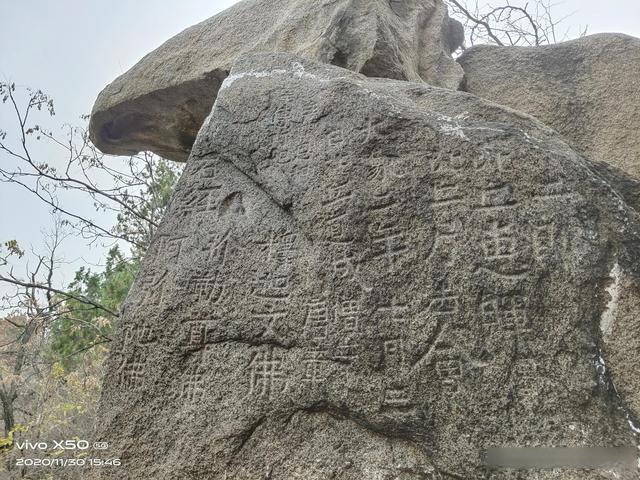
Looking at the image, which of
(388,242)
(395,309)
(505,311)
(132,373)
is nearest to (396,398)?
(395,309)

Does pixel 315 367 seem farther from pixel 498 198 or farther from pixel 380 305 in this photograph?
pixel 498 198

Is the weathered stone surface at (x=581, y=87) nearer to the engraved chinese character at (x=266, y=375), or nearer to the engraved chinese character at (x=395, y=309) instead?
the engraved chinese character at (x=395, y=309)

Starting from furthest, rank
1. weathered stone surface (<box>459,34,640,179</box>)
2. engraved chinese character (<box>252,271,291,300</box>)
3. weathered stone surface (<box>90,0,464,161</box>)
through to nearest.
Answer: weathered stone surface (<box>90,0,464,161</box>)
weathered stone surface (<box>459,34,640,179</box>)
engraved chinese character (<box>252,271,291,300</box>)

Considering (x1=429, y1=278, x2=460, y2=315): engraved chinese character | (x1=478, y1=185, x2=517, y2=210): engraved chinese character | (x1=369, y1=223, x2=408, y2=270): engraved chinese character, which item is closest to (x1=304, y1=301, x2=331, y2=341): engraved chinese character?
(x1=369, y1=223, x2=408, y2=270): engraved chinese character

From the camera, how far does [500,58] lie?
3785 millimetres

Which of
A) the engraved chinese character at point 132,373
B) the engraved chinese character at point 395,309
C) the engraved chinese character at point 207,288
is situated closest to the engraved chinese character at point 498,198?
the engraved chinese character at point 395,309

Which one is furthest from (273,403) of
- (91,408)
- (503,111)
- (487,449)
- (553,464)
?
(91,408)

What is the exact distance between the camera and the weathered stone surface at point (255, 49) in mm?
3275

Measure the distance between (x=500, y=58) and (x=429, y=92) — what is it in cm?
169

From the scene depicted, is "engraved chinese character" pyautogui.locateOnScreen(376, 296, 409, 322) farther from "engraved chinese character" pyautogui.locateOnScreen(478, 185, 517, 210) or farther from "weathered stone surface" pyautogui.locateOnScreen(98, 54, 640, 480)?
"engraved chinese character" pyautogui.locateOnScreen(478, 185, 517, 210)

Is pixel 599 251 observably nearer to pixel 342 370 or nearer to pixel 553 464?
pixel 553 464

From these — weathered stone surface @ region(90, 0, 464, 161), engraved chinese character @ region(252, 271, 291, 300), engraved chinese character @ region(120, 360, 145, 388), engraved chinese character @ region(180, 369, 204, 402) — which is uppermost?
weathered stone surface @ region(90, 0, 464, 161)

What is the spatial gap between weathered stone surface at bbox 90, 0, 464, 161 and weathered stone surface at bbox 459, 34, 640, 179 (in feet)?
1.18

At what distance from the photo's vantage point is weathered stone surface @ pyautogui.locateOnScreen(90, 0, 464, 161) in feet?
10.7
